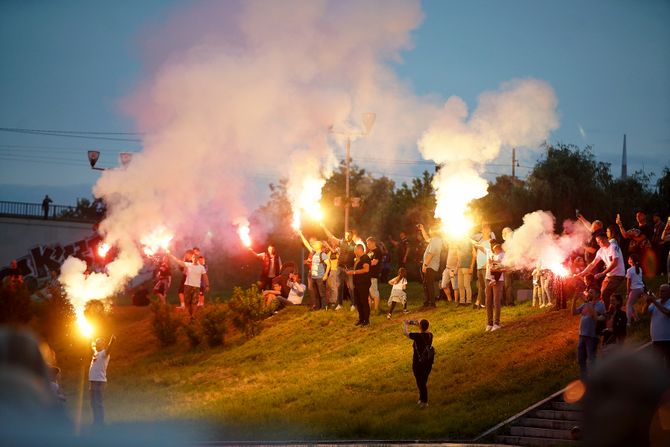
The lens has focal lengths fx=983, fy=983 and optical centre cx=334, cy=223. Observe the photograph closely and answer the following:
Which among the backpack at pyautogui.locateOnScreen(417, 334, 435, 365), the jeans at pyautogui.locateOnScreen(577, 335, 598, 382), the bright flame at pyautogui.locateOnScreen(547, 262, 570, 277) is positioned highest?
the bright flame at pyautogui.locateOnScreen(547, 262, 570, 277)

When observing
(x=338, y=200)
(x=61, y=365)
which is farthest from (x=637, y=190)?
(x=61, y=365)

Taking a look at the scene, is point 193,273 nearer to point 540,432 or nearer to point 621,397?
point 540,432

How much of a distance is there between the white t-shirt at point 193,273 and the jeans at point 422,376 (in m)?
13.2

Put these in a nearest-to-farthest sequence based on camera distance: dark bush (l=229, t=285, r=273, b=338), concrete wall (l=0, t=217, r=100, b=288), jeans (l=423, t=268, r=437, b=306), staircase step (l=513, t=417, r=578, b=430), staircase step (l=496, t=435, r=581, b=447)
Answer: staircase step (l=496, t=435, r=581, b=447), staircase step (l=513, t=417, r=578, b=430), jeans (l=423, t=268, r=437, b=306), dark bush (l=229, t=285, r=273, b=338), concrete wall (l=0, t=217, r=100, b=288)

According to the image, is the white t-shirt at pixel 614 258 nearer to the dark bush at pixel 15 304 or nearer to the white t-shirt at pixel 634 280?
the white t-shirt at pixel 634 280

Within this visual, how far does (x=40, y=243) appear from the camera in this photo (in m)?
49.4

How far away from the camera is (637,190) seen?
4978cm

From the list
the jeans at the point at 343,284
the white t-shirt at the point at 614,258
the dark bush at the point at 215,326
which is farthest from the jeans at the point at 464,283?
the dark bush at the point at 215,326

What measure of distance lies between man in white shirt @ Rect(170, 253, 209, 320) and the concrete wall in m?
18.9

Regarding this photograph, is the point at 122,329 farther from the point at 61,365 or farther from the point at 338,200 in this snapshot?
the point at 338,200

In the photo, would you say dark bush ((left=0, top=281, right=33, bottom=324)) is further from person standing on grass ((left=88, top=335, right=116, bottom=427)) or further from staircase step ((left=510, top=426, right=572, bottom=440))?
staircase step ((left=510, top=426, right=572, bottom=440))

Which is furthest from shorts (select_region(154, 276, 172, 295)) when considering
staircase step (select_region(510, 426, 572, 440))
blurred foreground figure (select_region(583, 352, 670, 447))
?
blurred foreground figure (select_region(583, 352, 670, 447))

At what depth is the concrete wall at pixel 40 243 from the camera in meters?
48.5

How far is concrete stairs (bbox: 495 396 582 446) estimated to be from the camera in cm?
1519
